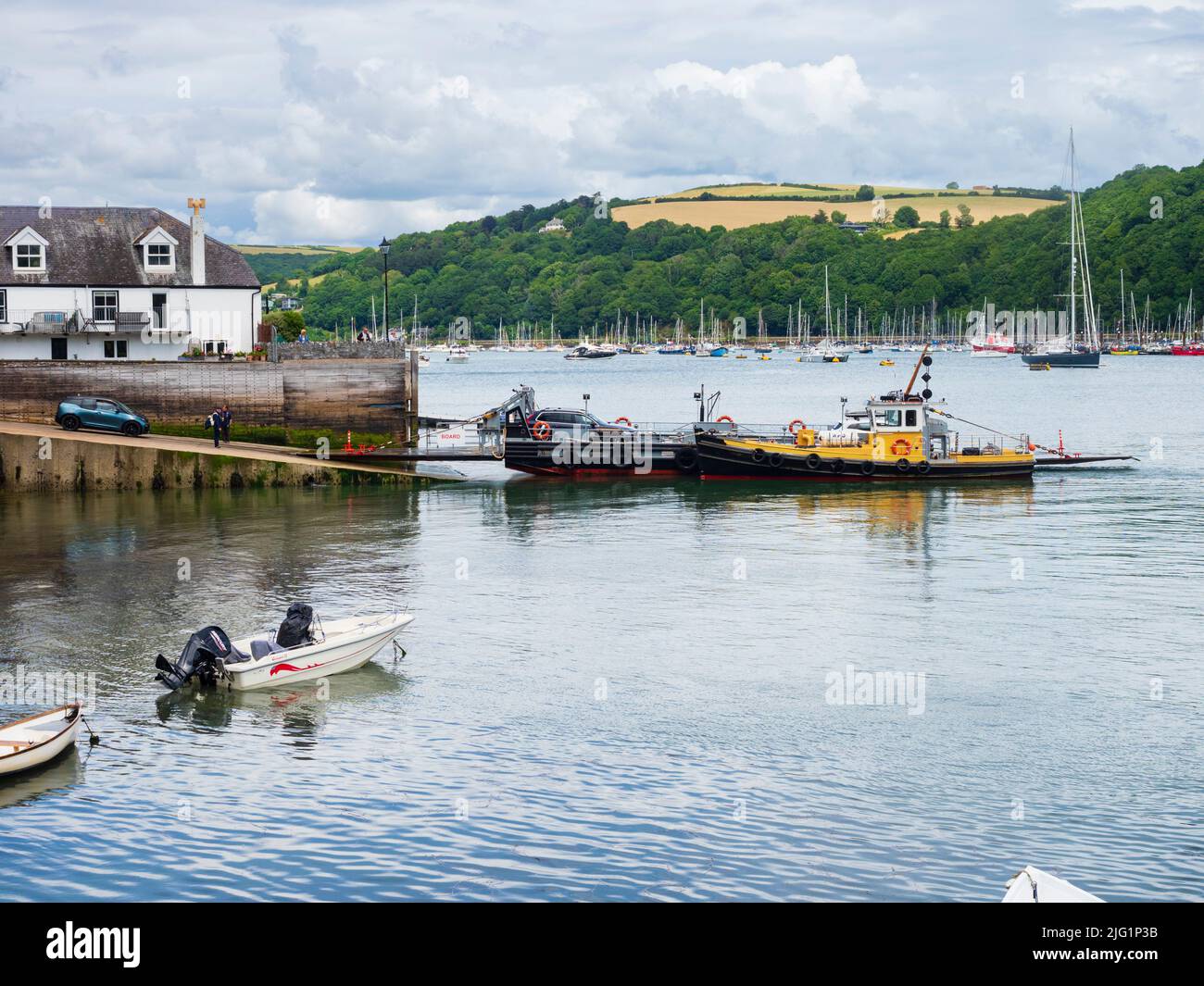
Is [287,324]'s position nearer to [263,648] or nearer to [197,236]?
[197,236]

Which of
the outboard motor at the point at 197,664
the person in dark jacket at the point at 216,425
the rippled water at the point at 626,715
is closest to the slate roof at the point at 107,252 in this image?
the person in dark jacket at the point at 216,425

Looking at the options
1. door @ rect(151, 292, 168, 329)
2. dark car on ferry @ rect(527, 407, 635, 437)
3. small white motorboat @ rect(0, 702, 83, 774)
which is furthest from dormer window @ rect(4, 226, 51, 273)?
small white motorboat @ rect(0, 702, 83, 774)

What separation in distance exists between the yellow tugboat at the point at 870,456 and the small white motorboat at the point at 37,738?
4644 cm

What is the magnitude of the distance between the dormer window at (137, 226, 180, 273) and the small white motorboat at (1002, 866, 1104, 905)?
65049mm

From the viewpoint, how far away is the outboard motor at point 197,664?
29.9m

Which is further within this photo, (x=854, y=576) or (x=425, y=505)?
(x=425, y=505)

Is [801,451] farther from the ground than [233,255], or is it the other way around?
[233,255]

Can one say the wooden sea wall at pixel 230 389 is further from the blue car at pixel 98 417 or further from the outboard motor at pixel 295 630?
the outboard motor at pixel 295 630

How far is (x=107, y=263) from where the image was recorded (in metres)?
73.4

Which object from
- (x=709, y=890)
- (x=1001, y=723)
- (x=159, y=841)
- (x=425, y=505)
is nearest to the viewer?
(x=709, y=890)

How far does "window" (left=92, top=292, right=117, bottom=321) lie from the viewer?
72.2 m
